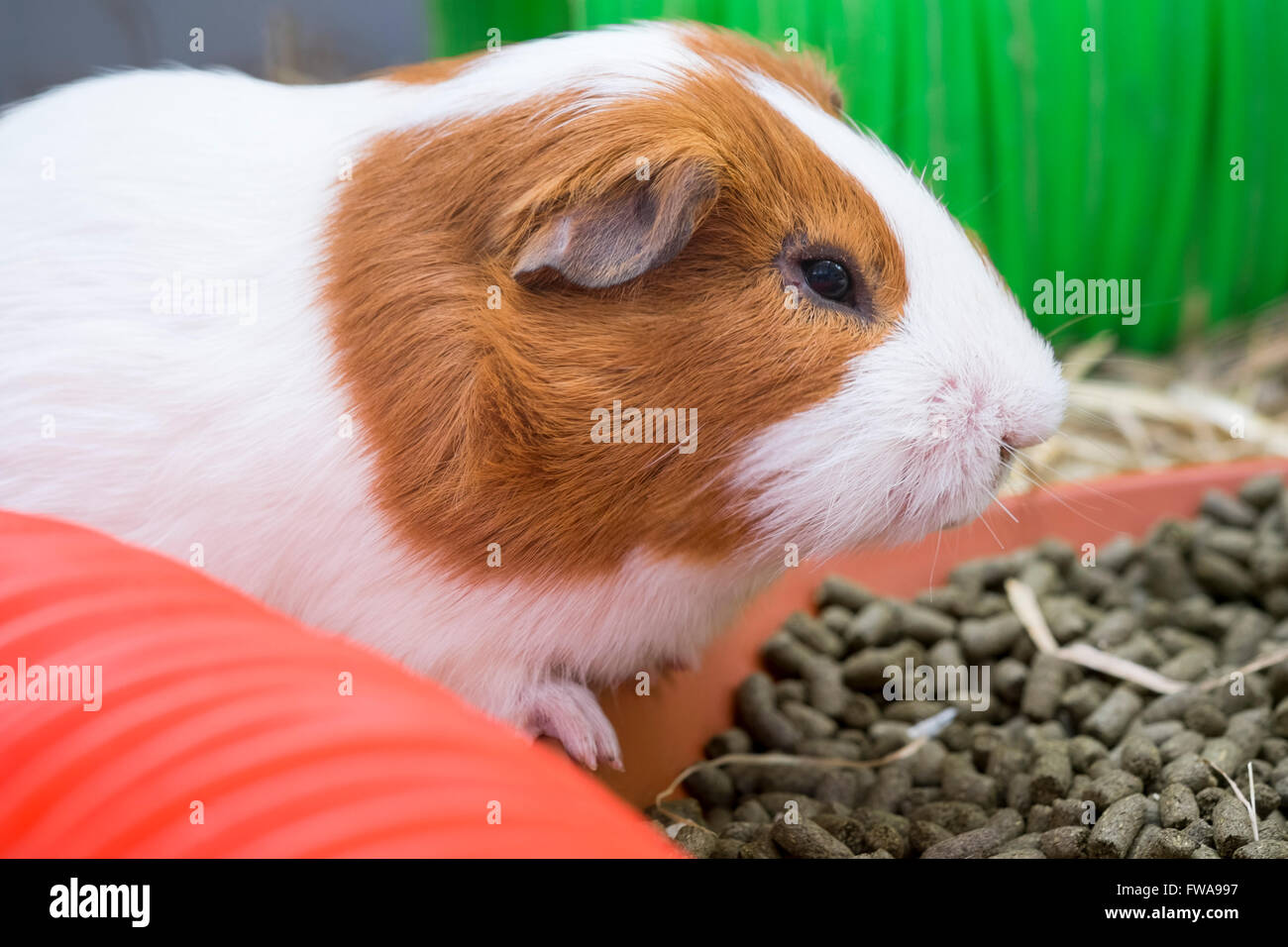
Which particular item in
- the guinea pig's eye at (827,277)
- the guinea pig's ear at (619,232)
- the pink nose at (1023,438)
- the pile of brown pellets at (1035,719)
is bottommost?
the pile of brown pellets at (1035,719)

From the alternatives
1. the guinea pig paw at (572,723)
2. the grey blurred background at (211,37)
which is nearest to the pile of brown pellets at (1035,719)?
the guinea pig paw at (572,723)

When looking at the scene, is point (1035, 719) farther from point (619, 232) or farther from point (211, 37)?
point (211, 37)

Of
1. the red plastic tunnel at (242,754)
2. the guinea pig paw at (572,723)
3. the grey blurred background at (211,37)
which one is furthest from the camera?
the grey blurred background at (211,37)

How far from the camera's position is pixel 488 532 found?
1208 millimetres

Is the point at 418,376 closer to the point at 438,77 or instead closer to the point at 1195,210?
the point at 438,77

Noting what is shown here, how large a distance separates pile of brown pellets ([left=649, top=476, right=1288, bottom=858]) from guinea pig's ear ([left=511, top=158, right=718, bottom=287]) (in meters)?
0.62

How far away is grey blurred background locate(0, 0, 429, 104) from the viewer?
6.63 ft

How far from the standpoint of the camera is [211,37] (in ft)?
7.97

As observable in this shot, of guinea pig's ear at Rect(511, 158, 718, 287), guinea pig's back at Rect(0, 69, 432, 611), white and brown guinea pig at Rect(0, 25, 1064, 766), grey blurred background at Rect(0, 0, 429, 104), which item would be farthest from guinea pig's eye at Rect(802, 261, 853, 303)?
grey blurred background at Rect(0, 0, 429, 104)

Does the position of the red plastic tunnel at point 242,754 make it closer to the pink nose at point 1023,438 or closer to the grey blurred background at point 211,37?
the pink nose at point 1023,438

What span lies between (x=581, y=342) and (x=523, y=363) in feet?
0.20

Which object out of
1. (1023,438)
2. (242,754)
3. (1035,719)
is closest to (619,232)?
(1023,438)

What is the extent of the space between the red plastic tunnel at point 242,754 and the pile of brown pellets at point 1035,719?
50 centimetres

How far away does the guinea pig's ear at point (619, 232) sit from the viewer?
3.77ft
